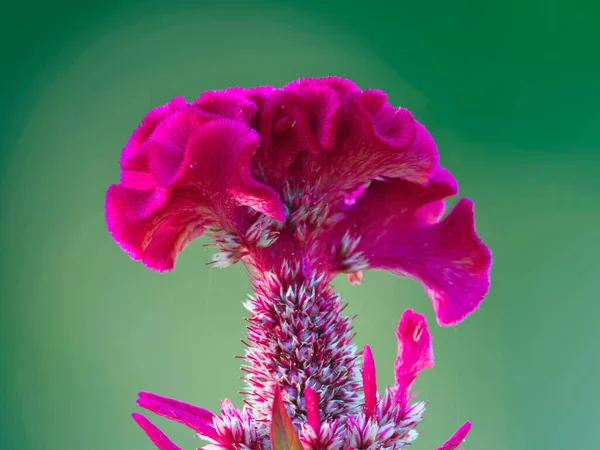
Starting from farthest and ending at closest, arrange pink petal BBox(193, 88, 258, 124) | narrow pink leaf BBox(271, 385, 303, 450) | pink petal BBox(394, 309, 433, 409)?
pink petal BBox(394, 309, 433, 409), pink petal BBox(193, 88, 258, 124), narrow pink leaf BBox(271, 385, 303, 450)

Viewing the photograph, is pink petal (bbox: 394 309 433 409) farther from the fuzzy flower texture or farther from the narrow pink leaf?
the narrow pink leaf

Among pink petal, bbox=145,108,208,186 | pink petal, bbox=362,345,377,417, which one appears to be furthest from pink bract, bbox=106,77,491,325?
pink petal, bbox=362,345,377,417

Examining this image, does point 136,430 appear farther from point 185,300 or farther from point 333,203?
point 333,203

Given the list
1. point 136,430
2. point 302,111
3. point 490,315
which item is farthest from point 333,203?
point 490,315

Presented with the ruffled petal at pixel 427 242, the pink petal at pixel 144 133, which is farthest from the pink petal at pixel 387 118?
the pink petal at pixel 144 133

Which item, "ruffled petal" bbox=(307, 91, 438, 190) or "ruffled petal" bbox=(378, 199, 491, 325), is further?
"ruffled petal" bbox=(378, 199, 491, 325)

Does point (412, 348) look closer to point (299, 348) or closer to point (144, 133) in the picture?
point (299, 348)

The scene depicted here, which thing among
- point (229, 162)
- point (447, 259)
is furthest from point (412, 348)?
point (229, 162)
